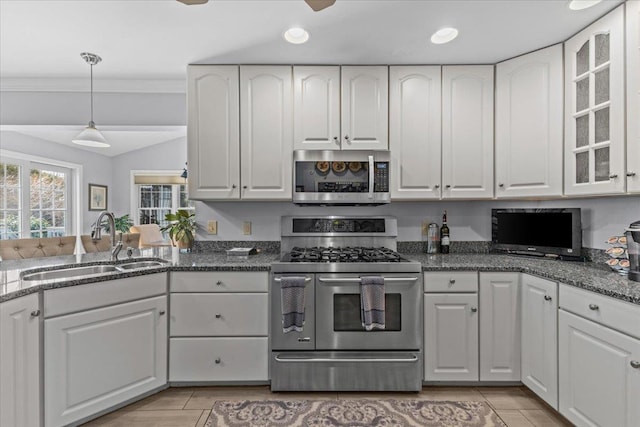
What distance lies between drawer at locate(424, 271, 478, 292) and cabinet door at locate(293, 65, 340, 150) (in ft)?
3.97

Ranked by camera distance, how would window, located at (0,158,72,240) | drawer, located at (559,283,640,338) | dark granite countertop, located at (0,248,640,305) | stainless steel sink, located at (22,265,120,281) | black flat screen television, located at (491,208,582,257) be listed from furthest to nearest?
1. window, located at (0,158,72,240)
2. black flat screen television, located at (491,208,582,257)
3. stainless steel sink, located at (22,265,120,281)
4. dark granite countertop, located at (0,248,640,305)
5. drawer, located at (559,283,640,338)

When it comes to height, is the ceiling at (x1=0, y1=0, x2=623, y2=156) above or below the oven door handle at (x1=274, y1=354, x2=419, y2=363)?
above

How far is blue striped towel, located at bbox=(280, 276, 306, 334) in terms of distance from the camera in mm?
2119

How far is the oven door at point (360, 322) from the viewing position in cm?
218

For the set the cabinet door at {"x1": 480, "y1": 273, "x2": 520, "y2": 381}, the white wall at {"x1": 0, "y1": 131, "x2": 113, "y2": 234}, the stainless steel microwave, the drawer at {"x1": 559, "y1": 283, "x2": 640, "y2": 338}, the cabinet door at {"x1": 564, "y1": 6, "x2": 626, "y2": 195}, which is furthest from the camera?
the white wall at {"x1": 0, "y1": 131, "x2": 113, "y2": 234}

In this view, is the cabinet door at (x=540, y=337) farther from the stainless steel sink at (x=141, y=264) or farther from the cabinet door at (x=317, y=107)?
the stainless steel sink at (x=141, y=264)

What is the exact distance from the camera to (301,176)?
252 centimetres

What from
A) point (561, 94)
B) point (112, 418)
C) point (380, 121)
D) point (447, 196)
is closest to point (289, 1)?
point (380, 121)

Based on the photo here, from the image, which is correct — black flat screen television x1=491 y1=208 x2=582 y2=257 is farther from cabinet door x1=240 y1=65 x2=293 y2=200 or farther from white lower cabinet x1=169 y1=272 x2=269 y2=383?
white lower cabinet x1=169 y1=272 x2=269 y2=383

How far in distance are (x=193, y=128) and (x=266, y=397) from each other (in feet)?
6.77

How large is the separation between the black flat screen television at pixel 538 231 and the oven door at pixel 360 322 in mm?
1061

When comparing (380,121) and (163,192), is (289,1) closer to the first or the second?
(380,121)

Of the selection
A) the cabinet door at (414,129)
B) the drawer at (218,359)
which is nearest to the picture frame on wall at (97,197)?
the drawer at (218,359)

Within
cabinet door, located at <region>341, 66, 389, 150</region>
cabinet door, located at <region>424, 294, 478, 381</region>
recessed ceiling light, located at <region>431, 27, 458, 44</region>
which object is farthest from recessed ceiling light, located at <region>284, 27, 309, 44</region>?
cabinet door, located at <region>424, 294, 478, 381</region>
